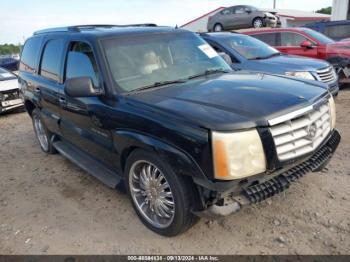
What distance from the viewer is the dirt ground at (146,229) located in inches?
120

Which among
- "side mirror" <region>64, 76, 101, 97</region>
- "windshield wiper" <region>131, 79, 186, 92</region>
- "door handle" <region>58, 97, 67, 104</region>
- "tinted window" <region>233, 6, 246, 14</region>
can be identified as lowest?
"tinted window" <region>233, 6, 246, 14</region>

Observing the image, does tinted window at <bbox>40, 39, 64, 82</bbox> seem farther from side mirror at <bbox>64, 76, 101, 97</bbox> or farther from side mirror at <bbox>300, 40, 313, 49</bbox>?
side mirror at <bbox>300, 40, 313, 49</bbox>

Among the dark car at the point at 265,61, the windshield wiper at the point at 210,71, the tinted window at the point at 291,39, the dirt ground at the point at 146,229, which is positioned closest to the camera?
the dirt ground at the point at 146,229

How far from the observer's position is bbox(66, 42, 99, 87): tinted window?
3.62 meters

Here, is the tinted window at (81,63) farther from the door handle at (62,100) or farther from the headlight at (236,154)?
the headlight at (236,154)

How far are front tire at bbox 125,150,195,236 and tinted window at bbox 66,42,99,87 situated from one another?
101 centimetres

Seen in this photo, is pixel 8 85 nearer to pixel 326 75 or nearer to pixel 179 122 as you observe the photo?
pixel 326 75

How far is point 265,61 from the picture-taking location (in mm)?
6977

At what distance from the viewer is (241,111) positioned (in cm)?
269

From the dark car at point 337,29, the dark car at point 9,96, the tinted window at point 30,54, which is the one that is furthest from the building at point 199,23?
the tinted window at point 30,54

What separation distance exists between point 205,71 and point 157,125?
1.34 metres

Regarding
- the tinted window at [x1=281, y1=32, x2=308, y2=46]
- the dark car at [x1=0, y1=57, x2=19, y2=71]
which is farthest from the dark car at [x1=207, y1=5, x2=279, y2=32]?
the dark car at [x1=0, y1=57, x2=19, y2=71]

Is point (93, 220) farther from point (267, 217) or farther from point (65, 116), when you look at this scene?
point (267, 217)

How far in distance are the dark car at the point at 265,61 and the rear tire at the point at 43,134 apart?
3.46 meters
